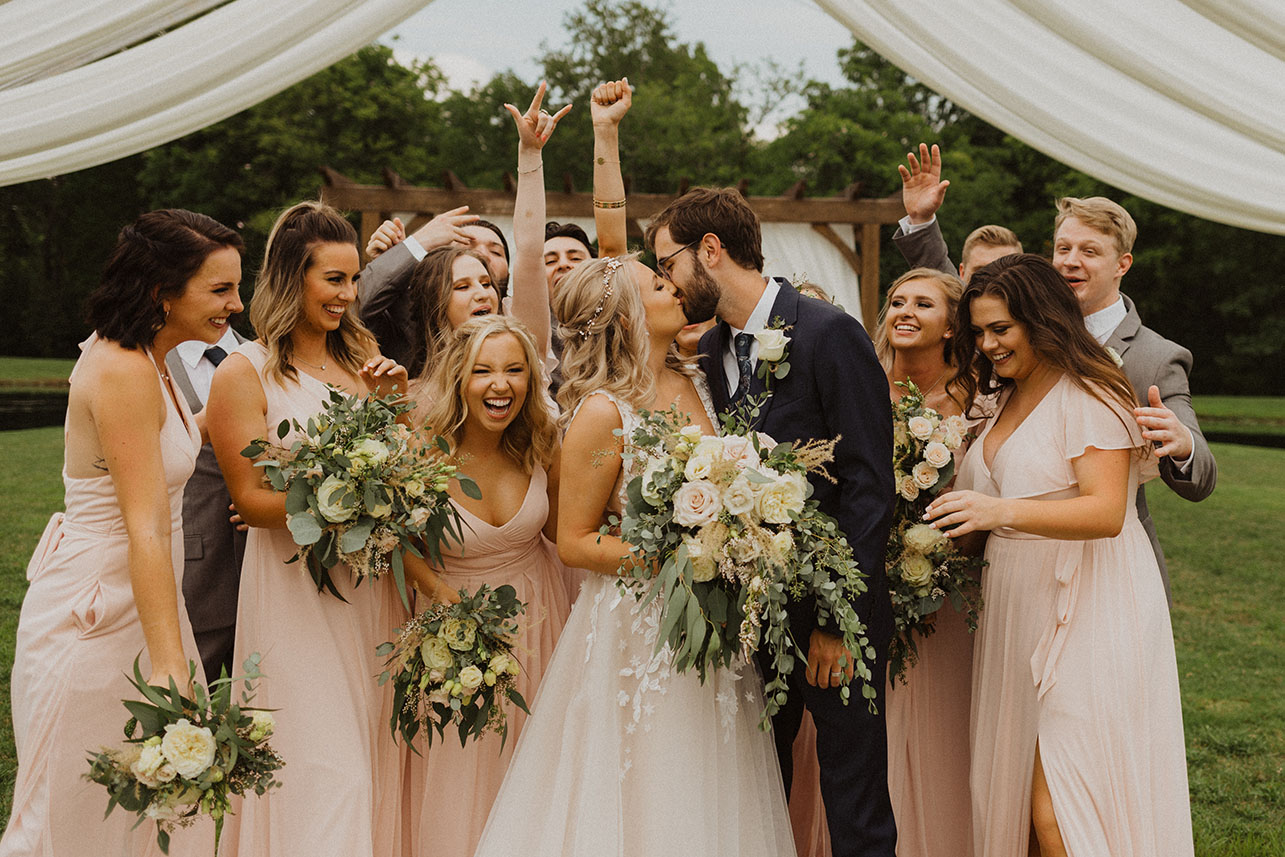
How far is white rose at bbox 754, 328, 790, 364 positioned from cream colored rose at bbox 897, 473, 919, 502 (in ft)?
2.39

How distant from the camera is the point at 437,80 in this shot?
38031mm

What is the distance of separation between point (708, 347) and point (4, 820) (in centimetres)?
387

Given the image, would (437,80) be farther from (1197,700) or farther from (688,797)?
(688,797)

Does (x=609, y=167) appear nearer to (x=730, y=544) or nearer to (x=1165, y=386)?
(x=730, y=544)

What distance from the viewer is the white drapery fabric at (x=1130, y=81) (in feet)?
11.8

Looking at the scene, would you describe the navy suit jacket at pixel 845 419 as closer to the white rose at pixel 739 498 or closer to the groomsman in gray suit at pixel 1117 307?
the white rose at pixel 739 498

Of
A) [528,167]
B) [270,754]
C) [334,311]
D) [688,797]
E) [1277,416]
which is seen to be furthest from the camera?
[1277,416]

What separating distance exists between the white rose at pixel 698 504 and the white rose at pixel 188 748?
4.55ft

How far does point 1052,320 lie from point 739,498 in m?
1.34

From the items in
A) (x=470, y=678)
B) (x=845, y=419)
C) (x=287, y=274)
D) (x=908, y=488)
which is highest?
→ (x=287, y=274)

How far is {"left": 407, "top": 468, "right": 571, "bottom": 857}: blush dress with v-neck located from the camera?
3.67 meters

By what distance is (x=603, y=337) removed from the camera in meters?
3.65

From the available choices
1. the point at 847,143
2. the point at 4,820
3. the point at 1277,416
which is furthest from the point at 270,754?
the point at 847,143

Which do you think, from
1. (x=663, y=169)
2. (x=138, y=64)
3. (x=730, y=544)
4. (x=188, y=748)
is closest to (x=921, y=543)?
(x=730, y=544)
